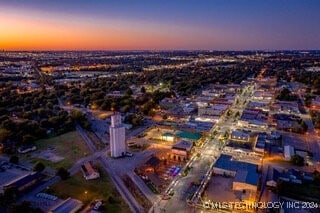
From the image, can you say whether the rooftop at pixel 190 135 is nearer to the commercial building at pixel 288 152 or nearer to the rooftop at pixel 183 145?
the rooftop at pixel 183 145

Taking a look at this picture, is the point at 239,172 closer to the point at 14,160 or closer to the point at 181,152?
the point at 181,152

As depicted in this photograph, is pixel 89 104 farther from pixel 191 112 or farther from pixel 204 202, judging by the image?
pixel 204 202

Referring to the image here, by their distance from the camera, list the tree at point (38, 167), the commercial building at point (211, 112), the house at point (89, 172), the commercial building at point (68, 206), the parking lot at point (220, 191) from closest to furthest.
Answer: the commercial building at point (68, 206)
the parking lot at point (220, 191)
the house at point (89, 172)
the tree at point (38, 167)
the commercial building at point (211, 112)

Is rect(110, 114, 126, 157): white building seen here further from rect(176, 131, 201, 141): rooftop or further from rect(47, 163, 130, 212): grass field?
rect(176, 131, 201, 141): rooftop

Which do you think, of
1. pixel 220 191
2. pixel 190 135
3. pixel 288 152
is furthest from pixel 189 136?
pixel 220 191

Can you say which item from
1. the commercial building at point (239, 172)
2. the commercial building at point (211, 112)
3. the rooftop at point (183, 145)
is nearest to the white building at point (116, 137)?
the rooftop at point (183, 145)

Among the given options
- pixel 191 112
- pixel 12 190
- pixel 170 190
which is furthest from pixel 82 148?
pixel 191 112
